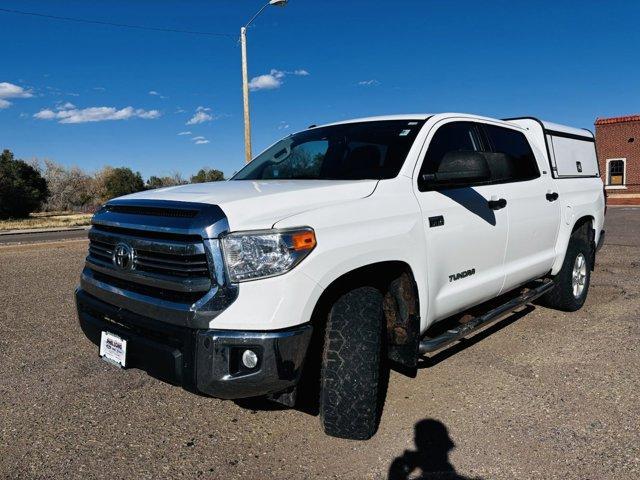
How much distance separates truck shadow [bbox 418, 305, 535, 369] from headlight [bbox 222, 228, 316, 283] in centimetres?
179

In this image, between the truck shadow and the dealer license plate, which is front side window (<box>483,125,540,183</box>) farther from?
the dealer license plate

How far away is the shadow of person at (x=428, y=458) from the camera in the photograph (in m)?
2.62

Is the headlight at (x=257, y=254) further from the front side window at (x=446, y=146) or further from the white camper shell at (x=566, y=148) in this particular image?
the white camper shell at (x=566, y=148)

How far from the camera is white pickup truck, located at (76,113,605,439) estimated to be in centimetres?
245

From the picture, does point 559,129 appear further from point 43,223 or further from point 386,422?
point 43,223

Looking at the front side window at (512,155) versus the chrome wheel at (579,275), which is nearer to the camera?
Answer: the front side window at (512,155)

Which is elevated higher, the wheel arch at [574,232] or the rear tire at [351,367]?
the wheel arch at [574,232]

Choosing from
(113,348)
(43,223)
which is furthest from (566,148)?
(43,223)

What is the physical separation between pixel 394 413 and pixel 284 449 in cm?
79

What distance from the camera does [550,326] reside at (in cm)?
508

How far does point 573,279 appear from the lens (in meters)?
5.42

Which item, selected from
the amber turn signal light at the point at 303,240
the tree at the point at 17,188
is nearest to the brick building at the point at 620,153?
the amber turn signal light at the point at 303,240

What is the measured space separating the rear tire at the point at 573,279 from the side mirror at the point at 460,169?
2.49 metres

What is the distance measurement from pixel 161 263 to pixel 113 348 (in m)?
0.67
